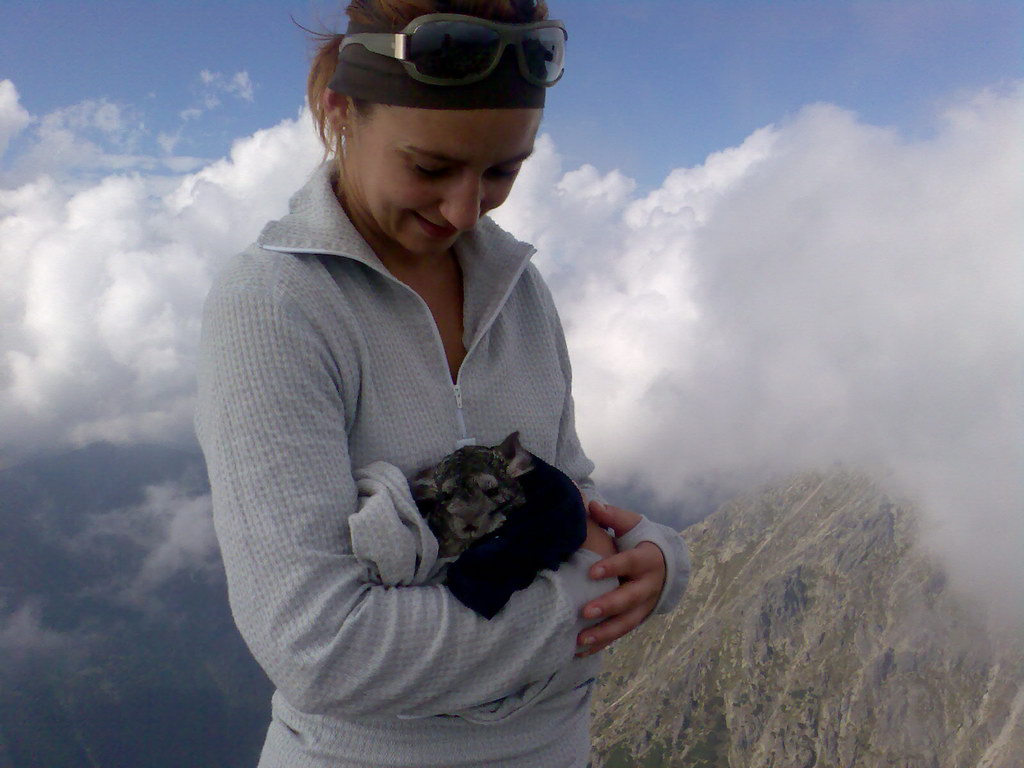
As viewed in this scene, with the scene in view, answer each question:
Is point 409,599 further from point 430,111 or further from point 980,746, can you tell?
point 980,746

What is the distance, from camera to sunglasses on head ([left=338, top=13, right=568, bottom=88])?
9.34 feet

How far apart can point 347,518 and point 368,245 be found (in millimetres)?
1426

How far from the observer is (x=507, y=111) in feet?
9.84

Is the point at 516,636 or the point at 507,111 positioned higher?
the point at 507,111

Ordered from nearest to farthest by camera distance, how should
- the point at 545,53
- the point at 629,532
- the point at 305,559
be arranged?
the point at 305,559 → the point at 545,53 → the point at 629,532

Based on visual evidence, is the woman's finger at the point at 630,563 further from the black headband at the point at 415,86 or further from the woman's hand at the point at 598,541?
the black headband at the point at 415,86

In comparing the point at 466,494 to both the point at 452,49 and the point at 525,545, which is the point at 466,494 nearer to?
the point at 525,545

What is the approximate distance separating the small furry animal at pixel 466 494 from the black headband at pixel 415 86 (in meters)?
1.66

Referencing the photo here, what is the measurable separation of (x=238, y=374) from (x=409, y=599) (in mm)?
1162

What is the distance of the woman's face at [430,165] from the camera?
9.53ft

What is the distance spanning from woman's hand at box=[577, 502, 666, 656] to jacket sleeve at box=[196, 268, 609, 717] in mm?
442

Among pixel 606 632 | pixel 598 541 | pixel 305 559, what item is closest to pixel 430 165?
pixel 305 559

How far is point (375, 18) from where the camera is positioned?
3.06 m

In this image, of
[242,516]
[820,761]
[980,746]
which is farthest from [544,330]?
[980,746]
